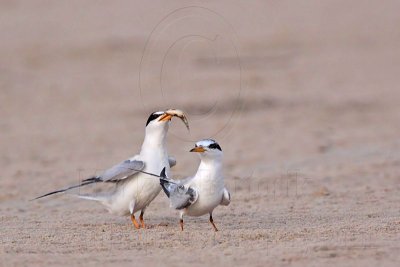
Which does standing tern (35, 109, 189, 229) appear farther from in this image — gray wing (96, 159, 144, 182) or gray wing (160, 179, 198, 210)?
gray wing (160, 179, 198, 210)

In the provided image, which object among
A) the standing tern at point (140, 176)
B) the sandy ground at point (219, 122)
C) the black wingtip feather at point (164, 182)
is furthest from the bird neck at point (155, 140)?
the sandy ground at point (219, 122)

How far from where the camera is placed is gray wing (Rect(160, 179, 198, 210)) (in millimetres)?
7445

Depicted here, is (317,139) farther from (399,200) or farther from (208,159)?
(208,159)

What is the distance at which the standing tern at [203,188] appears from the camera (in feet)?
24.5

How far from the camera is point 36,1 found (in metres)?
26.7

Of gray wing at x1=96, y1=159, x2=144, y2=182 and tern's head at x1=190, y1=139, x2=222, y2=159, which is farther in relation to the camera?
gray wing at x1=96, y1=159, x2=144, y2=182

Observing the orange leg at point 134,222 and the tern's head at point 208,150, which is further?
the orange leg at point 134,222

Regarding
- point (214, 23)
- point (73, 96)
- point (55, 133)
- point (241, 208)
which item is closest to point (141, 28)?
point (214, 23)

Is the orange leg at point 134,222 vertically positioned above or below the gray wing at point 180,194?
below

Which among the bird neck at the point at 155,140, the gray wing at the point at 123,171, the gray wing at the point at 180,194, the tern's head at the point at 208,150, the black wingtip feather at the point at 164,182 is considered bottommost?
the gray wing at the point at 180,194
